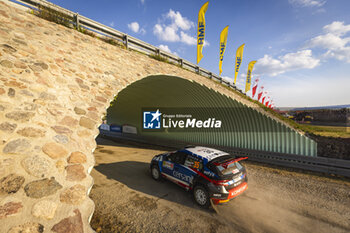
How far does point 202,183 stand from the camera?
5.04 m

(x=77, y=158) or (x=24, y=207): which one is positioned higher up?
(x=77, y=158)

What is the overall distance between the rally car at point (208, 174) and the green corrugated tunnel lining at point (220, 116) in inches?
212

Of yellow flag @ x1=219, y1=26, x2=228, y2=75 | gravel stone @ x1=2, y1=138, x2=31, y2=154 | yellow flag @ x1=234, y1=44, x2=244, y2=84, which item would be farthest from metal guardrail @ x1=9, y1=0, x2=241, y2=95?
yellow flag @ x1=234, y1=44, x2=244, y2=84

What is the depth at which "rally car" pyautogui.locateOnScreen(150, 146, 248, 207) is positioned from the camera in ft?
15.6

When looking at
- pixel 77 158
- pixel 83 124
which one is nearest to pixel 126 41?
pixel 83 124

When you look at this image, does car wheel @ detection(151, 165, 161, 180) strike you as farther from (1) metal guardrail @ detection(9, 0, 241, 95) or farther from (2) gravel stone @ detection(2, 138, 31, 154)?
(1) metal guardrail @ detection(9, 0, 241, 95)

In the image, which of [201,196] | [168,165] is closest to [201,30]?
[168,165]

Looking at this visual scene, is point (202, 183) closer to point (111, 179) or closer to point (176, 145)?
point (111, 179)

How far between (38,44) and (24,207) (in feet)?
16.7

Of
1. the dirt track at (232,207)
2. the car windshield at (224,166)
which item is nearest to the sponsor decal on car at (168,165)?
the dirt track at (232,207)

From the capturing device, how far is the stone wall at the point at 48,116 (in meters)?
2.47

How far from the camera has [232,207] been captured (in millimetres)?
5117

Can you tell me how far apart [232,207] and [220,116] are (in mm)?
7700

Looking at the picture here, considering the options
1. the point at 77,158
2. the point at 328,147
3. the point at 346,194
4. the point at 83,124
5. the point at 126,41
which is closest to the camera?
the point at 77,158
